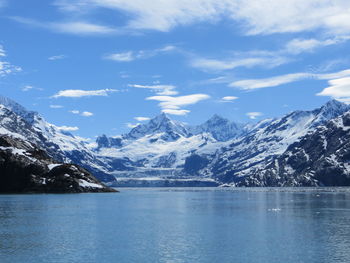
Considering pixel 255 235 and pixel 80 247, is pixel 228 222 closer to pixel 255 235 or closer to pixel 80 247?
pixel 255 235

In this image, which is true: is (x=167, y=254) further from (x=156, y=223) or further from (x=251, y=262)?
(x=156, y=223)

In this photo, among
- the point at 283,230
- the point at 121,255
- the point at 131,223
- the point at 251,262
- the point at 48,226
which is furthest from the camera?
the point at 131,223

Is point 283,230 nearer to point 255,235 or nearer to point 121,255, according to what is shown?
point 255,235

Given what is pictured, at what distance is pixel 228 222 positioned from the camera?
13038 cm

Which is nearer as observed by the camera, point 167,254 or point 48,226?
point 167,254

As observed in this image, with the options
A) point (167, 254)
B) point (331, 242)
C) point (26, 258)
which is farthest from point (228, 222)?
point (26, 258)

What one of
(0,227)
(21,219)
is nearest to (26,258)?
(0,227)

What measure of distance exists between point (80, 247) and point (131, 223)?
40.9 metres

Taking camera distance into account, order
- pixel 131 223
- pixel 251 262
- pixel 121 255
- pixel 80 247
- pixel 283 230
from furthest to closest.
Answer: pixel 131 223 < pixel 283 230 < pixel 80 247 < pixel 121 255 < pixel 251 262

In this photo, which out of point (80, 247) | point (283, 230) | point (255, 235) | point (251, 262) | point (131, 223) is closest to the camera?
point (251, 262)

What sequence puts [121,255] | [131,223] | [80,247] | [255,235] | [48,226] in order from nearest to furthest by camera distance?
[121,255] < [80,247] < [255,235] < [48,226] < [131,223]

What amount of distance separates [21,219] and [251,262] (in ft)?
268

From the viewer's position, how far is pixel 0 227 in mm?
116812

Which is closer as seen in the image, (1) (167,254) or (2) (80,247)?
(1) (167,254)
